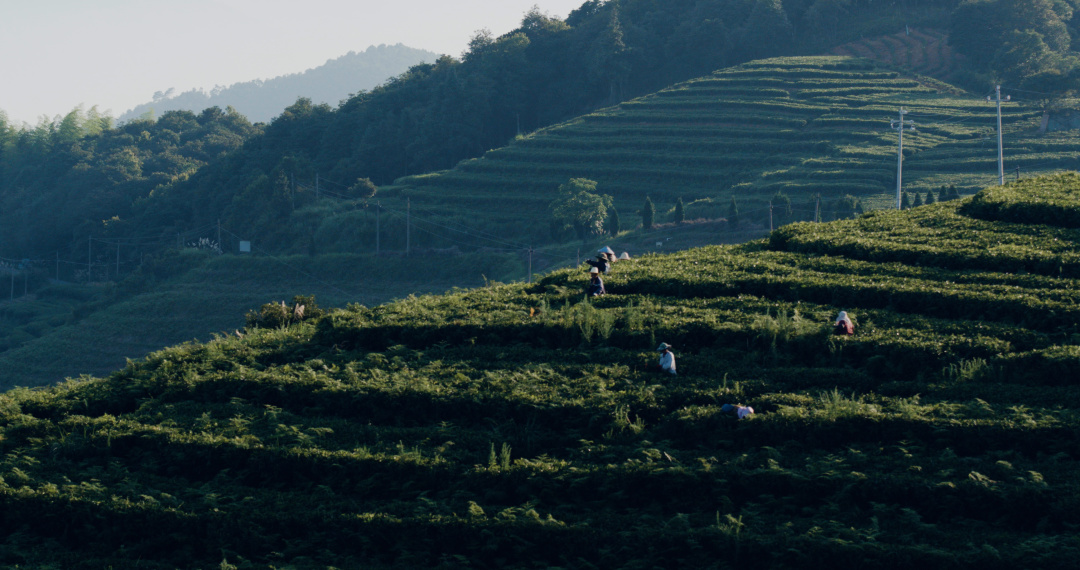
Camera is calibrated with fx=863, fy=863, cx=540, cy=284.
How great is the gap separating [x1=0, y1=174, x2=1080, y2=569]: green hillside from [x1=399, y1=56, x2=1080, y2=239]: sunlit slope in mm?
41332

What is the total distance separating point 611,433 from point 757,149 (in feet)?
220

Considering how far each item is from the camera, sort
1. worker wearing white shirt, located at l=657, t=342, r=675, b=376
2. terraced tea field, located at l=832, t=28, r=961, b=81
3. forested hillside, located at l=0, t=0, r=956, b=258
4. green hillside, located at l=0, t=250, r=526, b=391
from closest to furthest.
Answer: worker wearing white shirt, located at l=657, t=342, r=675, b=376
green hillside, located at l=0, t=250, r=526, b=391
terraced tea field, located at l=832, t=28, r=961, b=81
forested hillside, located at l=0, t=0, r=956, b=258

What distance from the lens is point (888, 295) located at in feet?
71.3

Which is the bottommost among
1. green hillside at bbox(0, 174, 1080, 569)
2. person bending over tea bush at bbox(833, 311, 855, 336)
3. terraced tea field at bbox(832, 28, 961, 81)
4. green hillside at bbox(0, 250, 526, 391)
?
green hillside at bbox(0, 250, 526, 391)

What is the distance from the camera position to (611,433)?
17.0 meters

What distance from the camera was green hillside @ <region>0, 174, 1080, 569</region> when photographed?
45.3 ft

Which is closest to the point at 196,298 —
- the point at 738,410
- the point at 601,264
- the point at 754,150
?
the point at 754,150

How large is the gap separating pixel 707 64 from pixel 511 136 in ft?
89.9

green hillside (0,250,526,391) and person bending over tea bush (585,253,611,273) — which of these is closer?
person bending over tea bush (585,253,611,273)

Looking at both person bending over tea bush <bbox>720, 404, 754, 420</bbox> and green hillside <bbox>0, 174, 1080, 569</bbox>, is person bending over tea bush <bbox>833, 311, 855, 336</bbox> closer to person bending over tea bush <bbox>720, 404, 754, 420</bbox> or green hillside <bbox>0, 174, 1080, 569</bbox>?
green hillside <bbox>0, 174, 1080, 569</bbox>

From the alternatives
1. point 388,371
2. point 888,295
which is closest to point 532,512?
point 388,371

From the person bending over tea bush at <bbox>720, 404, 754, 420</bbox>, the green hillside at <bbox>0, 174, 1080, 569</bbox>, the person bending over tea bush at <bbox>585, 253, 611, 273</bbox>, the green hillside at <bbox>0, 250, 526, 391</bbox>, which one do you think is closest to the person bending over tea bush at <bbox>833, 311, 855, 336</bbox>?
the green hillside at <bbox>0, 174, 1080, 569</bbox>

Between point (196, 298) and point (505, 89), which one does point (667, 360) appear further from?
point (505, 89)

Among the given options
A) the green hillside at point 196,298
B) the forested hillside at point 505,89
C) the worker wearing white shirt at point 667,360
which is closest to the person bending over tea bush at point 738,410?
the worker wearing white shirt at point 667,360
